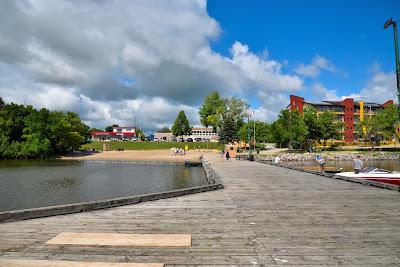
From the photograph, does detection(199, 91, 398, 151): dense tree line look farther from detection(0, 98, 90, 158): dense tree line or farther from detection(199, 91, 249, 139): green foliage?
detection(0, 98, 90, 158): dense tree line

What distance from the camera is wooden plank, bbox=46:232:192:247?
6.30 m

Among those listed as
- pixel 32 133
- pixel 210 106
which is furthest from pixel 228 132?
pixel 32 133

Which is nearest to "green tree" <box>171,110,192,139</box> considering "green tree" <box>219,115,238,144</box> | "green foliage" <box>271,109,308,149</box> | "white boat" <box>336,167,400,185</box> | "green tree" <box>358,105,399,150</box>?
"green tree" <box>219,115,238,144</box>

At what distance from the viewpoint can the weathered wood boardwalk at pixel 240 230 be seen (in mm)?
5648

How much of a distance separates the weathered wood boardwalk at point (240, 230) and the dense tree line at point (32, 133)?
7580 centimetres

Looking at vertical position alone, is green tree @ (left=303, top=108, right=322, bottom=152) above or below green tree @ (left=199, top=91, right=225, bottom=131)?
below

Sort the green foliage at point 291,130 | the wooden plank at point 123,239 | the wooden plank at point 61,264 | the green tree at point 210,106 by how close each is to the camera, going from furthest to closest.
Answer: the green tree at point 210,106, the green foliage at point 291,130, the wooden plank at point 123,239, the wooden plank at point 61,264

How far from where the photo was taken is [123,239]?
21.7ft

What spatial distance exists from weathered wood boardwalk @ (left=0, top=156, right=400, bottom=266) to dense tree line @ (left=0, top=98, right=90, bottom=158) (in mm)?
75797

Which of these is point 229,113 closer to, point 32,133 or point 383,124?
point 383,124

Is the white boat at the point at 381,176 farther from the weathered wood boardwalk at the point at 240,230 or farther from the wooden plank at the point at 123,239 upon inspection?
the wooden plank at the point at 123,239

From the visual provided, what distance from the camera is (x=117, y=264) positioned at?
17.1 feet

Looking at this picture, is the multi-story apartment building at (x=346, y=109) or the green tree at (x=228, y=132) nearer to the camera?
the green tree at (x=228, y=132)

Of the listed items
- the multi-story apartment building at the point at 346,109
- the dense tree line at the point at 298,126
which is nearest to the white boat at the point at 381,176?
the dense tree line at the point at 298,126
